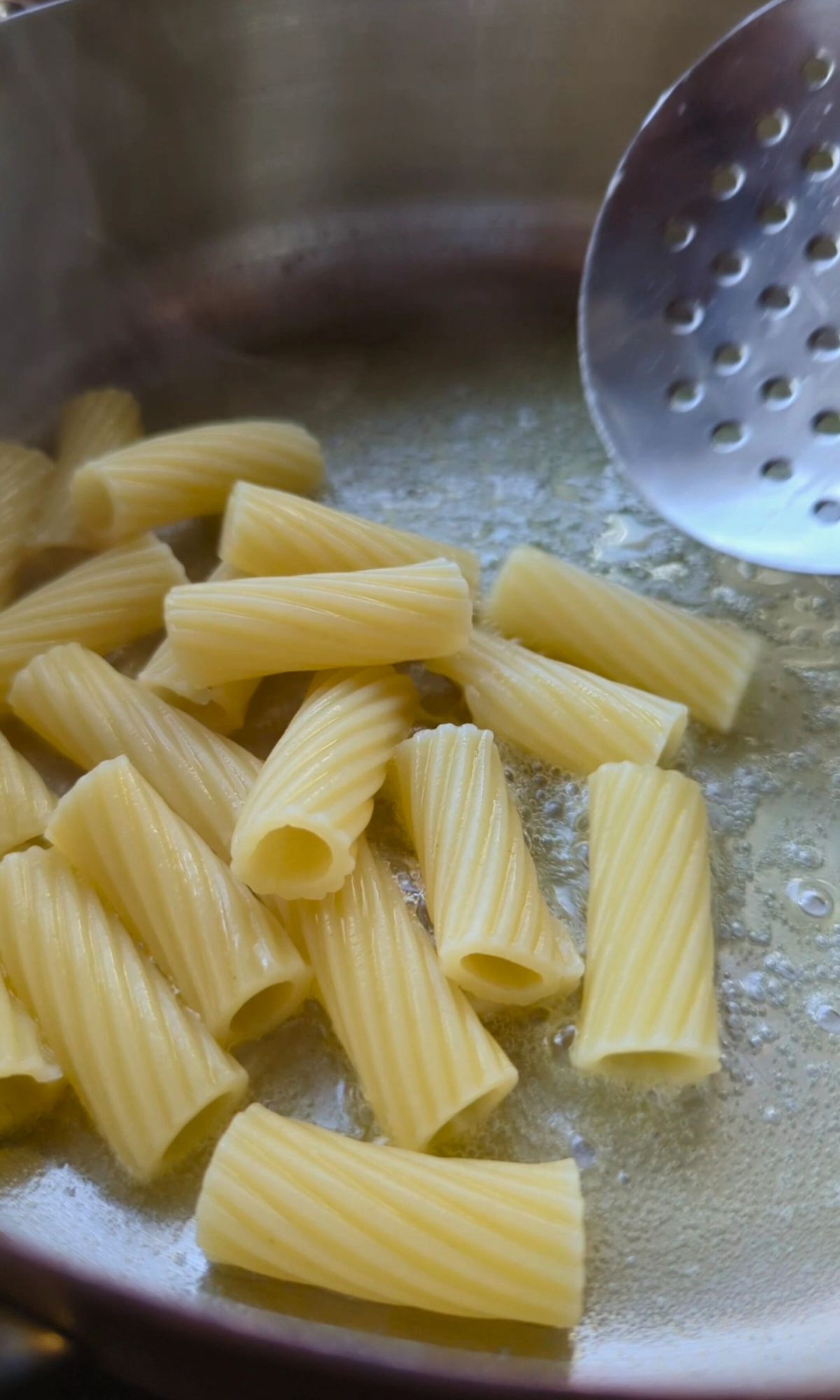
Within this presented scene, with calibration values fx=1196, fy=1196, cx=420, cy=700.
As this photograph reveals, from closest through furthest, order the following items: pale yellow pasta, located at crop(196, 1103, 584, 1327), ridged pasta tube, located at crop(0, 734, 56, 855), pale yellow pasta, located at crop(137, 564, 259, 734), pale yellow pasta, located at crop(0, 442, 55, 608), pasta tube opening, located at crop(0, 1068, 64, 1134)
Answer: pale yellow pasta, located at crop(196, 1103, 584, 1327), pasta tube opening, located at crop(0, 1068, 64, 1134), ridged pasta tube, located at crop(0, 734, 56, 855), pale yellow pasta, located at crop(137, 564, 259, 734), pale yellow pasta, located at crop(0, 442, 55, 608)

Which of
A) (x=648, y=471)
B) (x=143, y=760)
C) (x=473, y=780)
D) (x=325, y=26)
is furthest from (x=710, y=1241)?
(x=325, y=26)

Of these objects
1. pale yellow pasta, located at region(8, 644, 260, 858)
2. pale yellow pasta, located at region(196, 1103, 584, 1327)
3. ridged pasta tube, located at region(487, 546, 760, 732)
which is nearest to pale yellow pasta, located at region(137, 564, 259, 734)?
pale yellow pasta, located at region(8, 644, 260, 858)

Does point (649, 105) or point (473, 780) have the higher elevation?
point (649, 105)

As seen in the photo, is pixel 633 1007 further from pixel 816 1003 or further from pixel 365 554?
pixel 365 554

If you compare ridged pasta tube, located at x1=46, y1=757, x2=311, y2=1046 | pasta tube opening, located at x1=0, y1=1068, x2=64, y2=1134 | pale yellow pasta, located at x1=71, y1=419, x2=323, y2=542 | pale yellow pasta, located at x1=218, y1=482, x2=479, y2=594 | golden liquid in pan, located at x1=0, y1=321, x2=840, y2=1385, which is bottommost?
golden liquid in pan, located at x1=0, y1=321, x2=840, y2=1385

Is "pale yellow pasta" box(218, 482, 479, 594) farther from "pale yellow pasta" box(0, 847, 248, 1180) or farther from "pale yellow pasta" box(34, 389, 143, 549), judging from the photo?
"pale yellow pasta" box(0, 847, 248, 1180)

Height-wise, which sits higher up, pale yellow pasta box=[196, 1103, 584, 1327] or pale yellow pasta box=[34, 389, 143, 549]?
pale yellow pasta box=[34, 389, 143, 549]

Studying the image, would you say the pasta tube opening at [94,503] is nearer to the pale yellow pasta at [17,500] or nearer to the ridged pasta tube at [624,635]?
the pale yellow pasta at [17,500]
